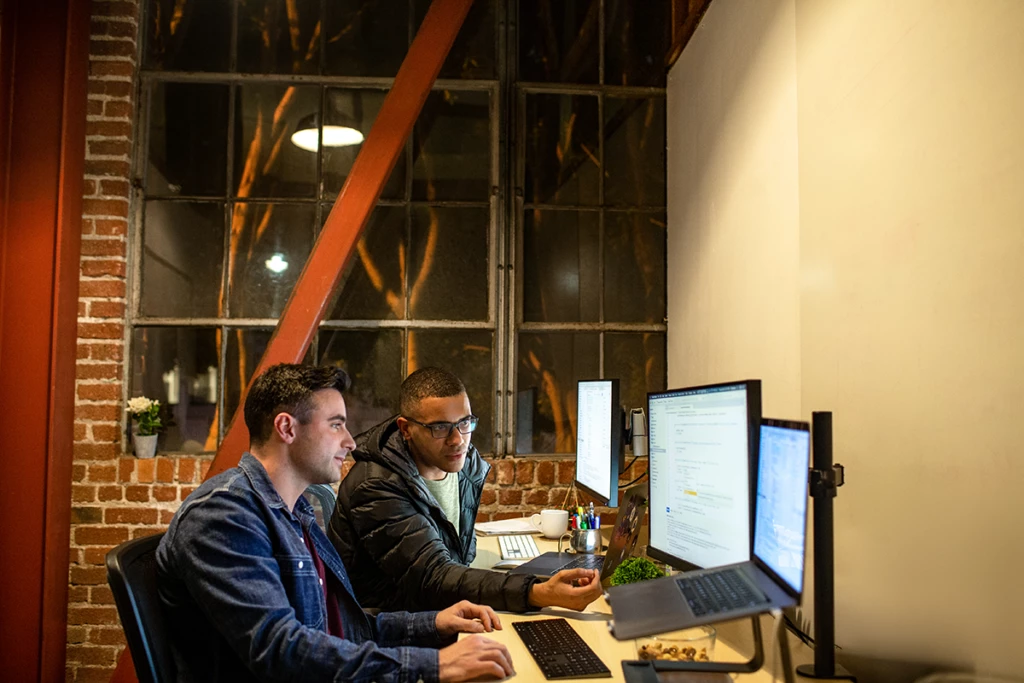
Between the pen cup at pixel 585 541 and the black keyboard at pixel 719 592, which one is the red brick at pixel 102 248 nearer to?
the pen cup at pixel 585 541

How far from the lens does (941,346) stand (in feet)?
4.71

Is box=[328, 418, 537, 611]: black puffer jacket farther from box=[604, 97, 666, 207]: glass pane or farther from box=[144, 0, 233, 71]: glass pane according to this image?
box=[144, 0, 233, 71]: glass pane

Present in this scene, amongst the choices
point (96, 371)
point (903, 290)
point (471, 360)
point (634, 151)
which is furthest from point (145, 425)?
point (903, 290)

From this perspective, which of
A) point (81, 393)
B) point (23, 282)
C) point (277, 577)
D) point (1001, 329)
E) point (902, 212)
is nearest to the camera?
→ point (1001, 329)

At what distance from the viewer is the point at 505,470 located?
335 centimetres

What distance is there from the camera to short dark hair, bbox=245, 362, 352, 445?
1.65m

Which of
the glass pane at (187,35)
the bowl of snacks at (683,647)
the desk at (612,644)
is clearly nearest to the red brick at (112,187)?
the glass pane at (187,35)

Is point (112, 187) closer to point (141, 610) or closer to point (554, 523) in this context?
point (554, 523)

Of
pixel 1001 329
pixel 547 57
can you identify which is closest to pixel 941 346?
pixel 1001 329

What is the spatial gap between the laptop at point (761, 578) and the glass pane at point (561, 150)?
7.99ft

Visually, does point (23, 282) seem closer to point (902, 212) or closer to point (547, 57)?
point (547, 57)

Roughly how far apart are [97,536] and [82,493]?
0.19 metres

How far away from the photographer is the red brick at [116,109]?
3295 mm

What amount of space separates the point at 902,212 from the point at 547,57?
2.35 m
